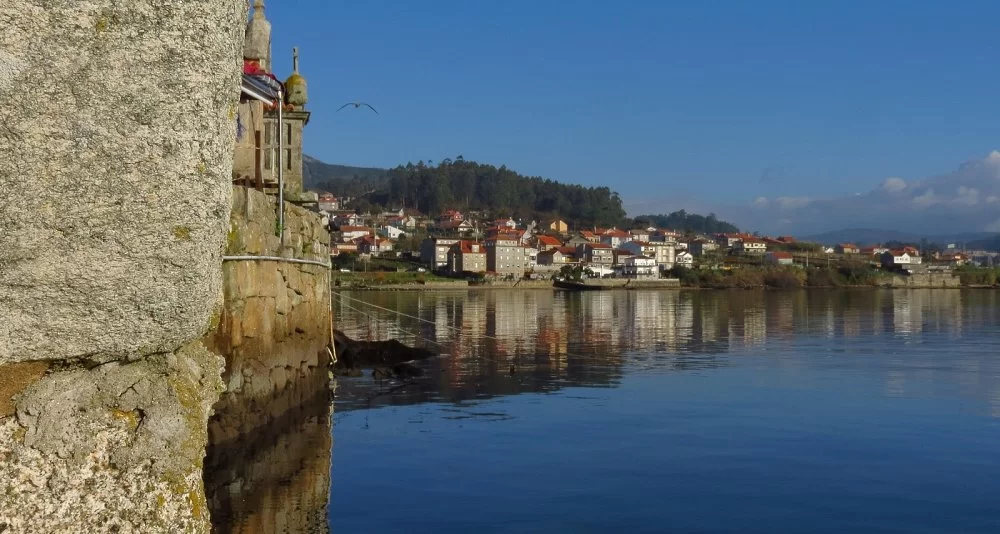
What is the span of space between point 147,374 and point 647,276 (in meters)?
180

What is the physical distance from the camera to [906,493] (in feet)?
51.2

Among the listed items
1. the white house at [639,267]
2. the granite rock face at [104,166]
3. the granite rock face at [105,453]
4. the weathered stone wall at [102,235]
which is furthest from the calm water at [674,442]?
the white house at [639,267]

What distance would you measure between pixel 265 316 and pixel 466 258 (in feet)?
523

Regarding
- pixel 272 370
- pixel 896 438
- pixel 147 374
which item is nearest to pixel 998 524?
pixel 896 438

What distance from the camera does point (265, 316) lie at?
714 inches

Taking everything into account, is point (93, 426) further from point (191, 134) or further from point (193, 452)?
→ point (191, 134)

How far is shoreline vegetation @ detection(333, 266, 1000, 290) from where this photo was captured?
14908cm

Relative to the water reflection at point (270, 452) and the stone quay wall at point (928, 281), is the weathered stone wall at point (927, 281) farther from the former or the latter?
the water reflection at point (270, 452)

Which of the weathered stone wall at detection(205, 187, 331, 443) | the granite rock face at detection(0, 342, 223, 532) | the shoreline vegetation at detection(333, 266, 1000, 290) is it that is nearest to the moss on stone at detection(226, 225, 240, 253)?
the weathered stone wall at detection(205, 187, 331, 443)

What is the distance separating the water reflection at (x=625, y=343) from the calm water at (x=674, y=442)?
23 centimetres

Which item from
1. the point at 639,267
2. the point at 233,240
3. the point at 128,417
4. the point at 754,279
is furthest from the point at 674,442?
the point at 639,267

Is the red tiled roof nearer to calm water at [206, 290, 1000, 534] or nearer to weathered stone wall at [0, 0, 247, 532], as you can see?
calm water at [206, 290, 1000, 534]

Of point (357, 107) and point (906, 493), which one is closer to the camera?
point (906, 493)

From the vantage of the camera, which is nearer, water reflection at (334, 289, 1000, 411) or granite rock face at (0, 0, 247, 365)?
granite rock face at (0, 0, 247, 365)
